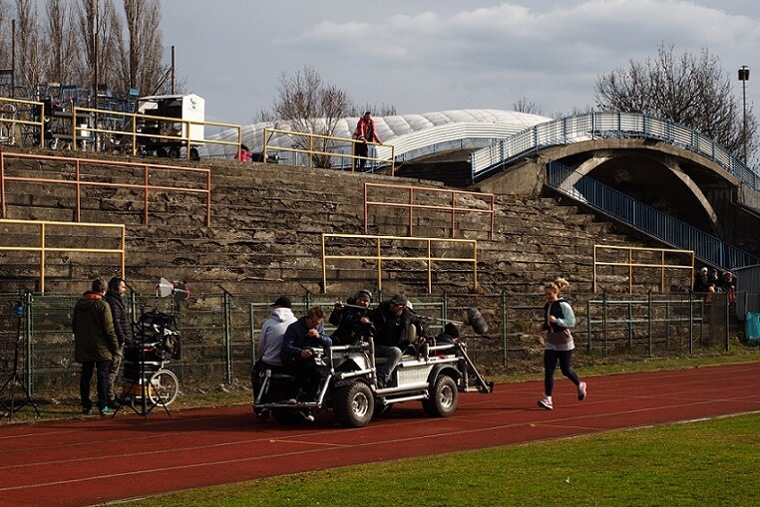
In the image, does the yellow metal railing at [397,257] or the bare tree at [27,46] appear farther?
the bare tree at [27,46]

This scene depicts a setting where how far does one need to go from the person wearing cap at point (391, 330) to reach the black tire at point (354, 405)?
0.52m

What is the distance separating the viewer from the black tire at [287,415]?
56.1 ft

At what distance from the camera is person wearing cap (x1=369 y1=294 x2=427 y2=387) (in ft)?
57.0

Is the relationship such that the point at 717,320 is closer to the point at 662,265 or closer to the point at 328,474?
the point at 662,265

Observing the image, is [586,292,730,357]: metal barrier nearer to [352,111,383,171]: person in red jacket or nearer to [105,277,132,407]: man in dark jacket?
[352,111,383,171]: person in red jacket

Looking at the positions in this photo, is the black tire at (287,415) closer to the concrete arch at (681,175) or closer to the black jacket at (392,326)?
the black jacket at (392,326)

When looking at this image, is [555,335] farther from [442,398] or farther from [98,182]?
[98,182]

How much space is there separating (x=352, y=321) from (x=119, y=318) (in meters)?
3.67

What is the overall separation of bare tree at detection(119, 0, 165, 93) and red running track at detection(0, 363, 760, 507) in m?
45.2

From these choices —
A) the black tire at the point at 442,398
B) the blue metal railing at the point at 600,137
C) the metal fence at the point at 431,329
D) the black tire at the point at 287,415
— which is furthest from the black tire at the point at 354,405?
the blue metal railing at the point at 600,137

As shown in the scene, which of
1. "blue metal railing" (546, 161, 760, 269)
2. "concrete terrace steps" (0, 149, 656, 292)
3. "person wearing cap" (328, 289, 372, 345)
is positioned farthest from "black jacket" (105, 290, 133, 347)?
"blue metal railing" (546, 161, 760, 269)

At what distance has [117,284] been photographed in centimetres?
1884

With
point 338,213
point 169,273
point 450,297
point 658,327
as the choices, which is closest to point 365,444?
point 169,273

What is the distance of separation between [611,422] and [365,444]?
4.11m
